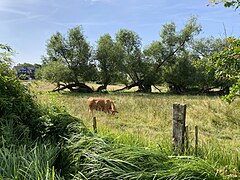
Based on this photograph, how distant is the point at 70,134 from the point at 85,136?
36cm

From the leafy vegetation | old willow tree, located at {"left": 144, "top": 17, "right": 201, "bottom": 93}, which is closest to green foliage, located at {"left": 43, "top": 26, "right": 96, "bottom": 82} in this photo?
old willow tree, located at {"left": 144, "top": 17, "right": 201, "bottom": 93}

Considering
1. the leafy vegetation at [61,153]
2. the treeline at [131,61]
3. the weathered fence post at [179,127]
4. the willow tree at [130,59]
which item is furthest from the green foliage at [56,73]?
the weathered fence post at [179,127]

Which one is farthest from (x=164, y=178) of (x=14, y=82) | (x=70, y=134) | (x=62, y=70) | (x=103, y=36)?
(x=103, y=36)

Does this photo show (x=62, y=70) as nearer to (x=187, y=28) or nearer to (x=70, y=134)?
(x=187, y=28)

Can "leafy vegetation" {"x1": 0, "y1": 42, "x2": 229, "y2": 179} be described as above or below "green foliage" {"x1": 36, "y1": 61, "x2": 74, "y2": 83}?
below

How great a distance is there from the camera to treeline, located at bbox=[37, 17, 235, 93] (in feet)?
88.6

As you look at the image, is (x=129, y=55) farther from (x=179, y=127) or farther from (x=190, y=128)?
(x=179, y=127)

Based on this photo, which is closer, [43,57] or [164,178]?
[164,178]

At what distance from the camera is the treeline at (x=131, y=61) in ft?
88.6

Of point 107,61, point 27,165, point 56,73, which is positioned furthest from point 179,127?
point 107,61

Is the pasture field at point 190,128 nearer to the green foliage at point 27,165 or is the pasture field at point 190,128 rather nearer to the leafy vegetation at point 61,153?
the leafy vegetation at point 61,153

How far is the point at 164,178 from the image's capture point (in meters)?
2.37

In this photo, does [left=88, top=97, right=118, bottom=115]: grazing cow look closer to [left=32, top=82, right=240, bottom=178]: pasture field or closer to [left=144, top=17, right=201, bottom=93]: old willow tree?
[left=32, top=82, right=240, bottom=178]: pasture field

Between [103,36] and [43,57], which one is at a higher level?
[103,36]
